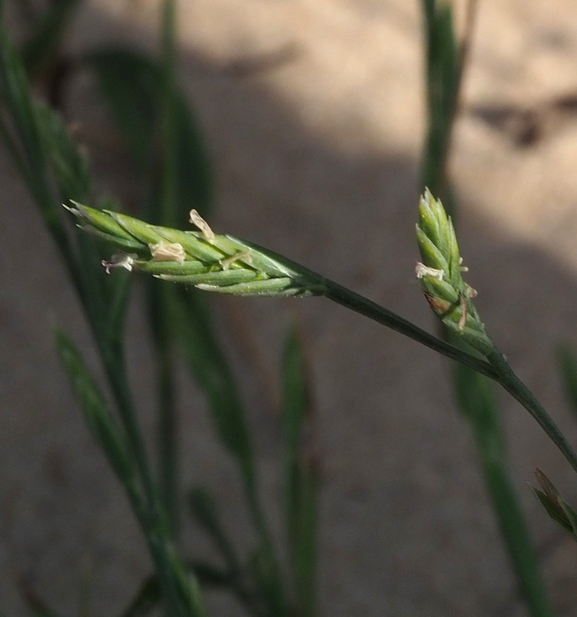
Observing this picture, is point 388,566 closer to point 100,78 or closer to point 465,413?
point 465,413

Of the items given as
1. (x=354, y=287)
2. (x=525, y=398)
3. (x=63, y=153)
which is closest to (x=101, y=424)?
(x=63, y=153)

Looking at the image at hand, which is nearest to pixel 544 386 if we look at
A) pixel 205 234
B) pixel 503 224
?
pixel 503 224

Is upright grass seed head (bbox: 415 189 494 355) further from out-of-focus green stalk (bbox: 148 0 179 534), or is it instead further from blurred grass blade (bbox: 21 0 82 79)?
blurred grass blade (bbox: 21 0 82 79)

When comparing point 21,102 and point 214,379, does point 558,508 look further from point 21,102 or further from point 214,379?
point 214,379

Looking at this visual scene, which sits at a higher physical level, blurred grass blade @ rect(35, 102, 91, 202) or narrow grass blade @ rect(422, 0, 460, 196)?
blurred grass blade @ rect(35, 102, 91, 202)

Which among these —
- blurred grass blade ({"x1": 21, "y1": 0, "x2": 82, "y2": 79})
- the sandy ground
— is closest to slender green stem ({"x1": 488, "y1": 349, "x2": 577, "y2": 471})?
the sandy ground
